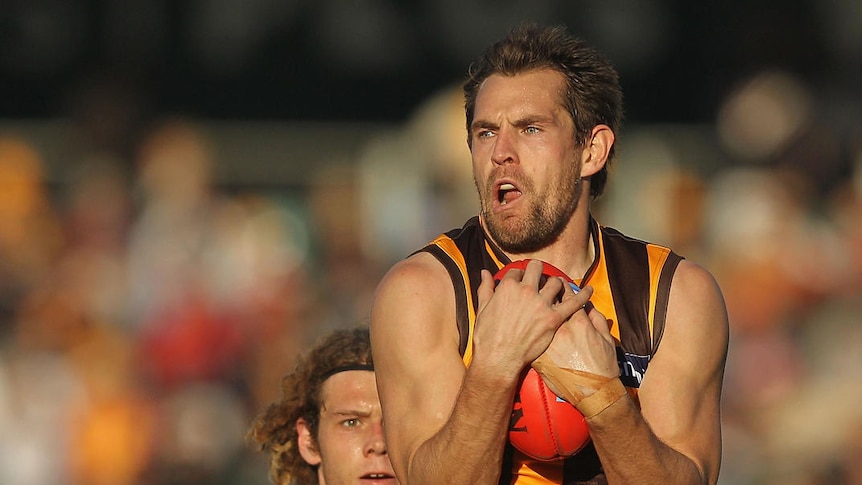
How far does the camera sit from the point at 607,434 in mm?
3992

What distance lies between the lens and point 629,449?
402 centimetres

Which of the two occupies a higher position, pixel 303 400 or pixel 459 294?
pixel 459 294

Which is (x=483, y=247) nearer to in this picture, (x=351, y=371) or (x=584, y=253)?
(x=584, y=253)

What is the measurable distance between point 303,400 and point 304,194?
483cm

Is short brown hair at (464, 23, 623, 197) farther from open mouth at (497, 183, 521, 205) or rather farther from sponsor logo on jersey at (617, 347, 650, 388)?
sponsor logo on jersey at (617, 347, 650, 388)

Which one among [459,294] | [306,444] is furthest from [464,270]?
[306,444]

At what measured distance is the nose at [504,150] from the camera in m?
4.36

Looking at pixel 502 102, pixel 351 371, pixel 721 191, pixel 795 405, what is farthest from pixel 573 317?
pixel 721 191

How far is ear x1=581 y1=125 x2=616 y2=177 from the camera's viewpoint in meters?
4.60

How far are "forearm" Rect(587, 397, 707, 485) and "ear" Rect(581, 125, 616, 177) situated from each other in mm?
948

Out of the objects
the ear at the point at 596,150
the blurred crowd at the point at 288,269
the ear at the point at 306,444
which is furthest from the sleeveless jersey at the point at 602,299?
the blurred crowd at the point at 288,269

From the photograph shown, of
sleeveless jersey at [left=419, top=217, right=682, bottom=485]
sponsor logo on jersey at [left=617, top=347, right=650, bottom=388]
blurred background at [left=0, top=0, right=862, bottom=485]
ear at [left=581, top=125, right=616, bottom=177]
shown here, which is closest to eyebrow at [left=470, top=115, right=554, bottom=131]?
ear at [left=581, top=125, right=616, bottom=177]

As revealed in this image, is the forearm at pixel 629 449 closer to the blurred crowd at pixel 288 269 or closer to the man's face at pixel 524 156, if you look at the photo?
the man's face at pixel 524 156

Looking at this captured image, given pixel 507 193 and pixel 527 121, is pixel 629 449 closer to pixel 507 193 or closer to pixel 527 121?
pixel 507 193
